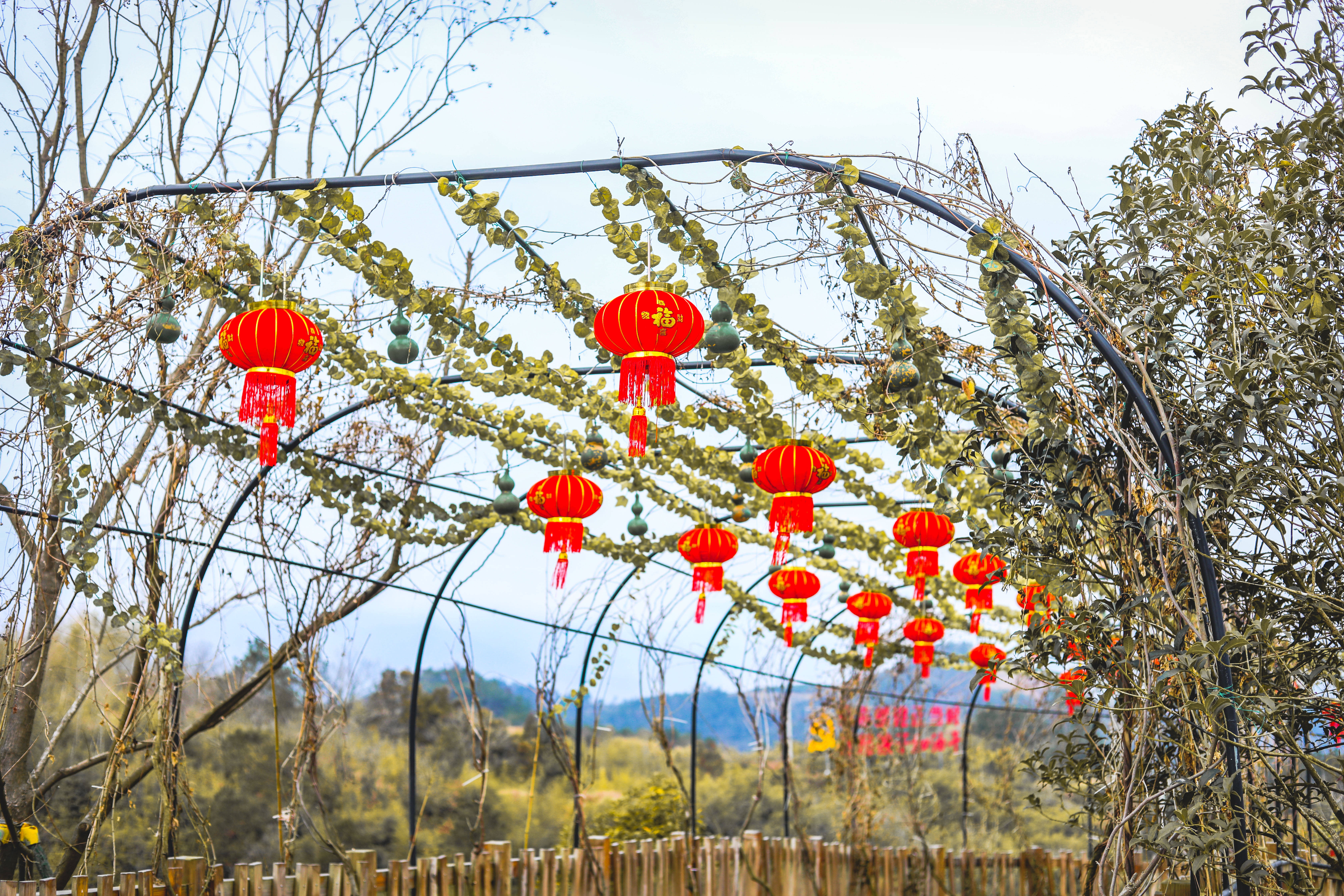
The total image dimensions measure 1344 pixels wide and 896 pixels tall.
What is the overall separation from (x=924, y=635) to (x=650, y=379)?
187 inches

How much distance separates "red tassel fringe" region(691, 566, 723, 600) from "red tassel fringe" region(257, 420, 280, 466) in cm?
227

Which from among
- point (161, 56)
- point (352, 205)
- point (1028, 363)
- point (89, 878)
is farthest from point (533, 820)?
point (1028, 363)

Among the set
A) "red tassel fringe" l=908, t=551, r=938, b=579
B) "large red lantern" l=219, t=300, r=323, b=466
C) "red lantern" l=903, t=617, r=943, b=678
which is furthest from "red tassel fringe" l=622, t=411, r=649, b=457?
"red lantern" l=903, t=617, r=943, b=678

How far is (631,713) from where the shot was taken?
11922 mm

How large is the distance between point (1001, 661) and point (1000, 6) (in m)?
4.05

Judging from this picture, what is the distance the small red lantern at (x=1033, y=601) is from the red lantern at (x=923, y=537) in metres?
2.10

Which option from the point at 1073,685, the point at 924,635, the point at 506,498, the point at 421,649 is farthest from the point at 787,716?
the point at 1073,685

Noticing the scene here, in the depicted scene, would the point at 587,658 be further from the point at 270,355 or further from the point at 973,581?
the point at 270,355

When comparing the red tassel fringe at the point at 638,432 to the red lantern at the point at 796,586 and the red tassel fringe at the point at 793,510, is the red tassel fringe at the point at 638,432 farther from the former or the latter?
the red lantern at the point at 796,586

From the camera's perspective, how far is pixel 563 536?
4.32 metres

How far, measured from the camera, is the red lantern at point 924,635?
22.5 feet

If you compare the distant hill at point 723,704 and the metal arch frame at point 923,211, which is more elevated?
the metal arch frame at point 923,211

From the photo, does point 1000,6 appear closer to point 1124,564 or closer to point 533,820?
point 1124,564

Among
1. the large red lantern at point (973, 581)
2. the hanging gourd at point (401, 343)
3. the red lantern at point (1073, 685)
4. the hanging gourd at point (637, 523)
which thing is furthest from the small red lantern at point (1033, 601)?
the hanging gourd at point (637, 523)
